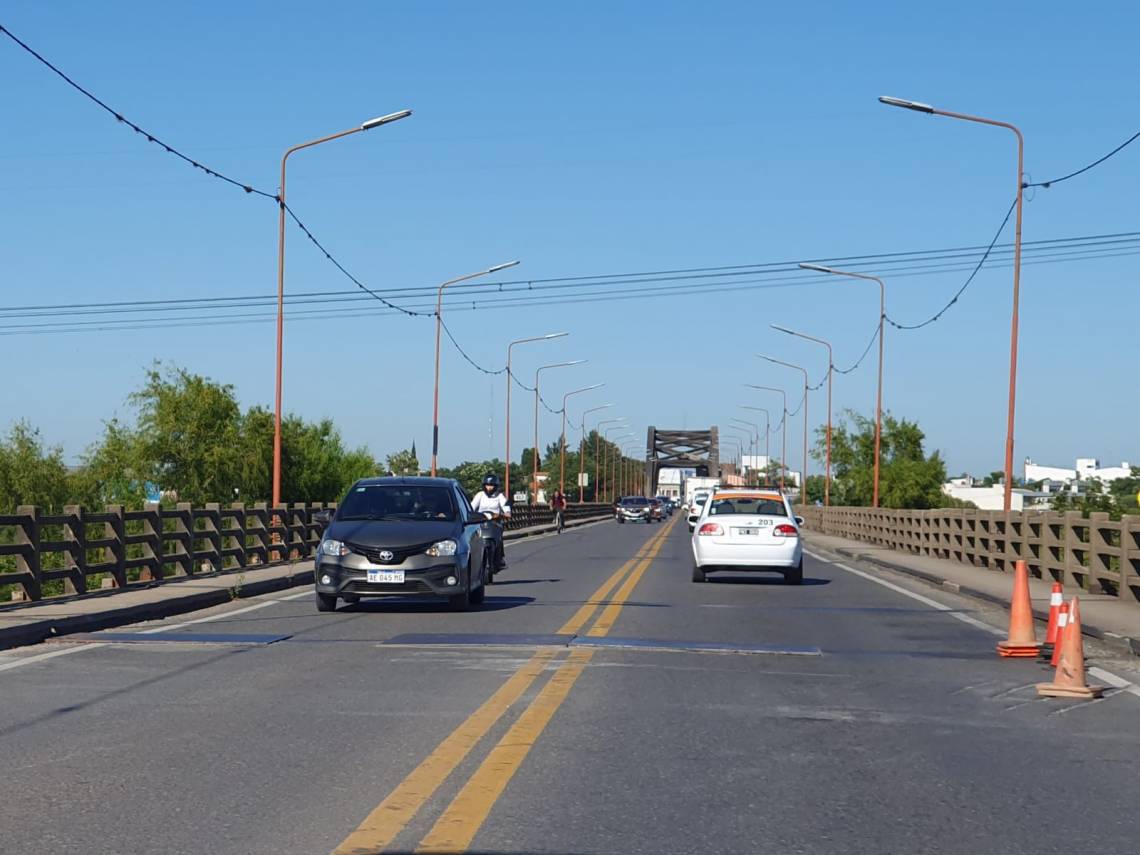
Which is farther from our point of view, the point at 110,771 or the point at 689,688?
the point at 689,688

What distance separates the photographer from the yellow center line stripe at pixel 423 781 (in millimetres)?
5969

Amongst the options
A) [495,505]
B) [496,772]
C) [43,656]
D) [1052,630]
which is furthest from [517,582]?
[496,772]

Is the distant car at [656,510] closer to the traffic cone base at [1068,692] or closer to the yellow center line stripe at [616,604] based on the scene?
the yellow center line stripe at [616,604]

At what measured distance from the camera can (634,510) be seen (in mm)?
90812

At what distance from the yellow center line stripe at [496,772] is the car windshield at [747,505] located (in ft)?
40.7

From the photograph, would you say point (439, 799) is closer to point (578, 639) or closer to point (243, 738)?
point (243, 738)

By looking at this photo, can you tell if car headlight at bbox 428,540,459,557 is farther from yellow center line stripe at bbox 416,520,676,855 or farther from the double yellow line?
yellow center line stripe at bbox 416,520,676,855

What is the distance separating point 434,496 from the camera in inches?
736

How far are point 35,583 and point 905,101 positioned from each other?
20547 millimetres

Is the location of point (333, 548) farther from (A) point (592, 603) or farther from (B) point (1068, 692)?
(B) point (1068, 692)

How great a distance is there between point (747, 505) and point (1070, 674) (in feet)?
46.9

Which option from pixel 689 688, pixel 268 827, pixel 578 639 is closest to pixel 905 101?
pixel 578 639

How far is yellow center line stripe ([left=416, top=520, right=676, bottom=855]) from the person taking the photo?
6.01 m

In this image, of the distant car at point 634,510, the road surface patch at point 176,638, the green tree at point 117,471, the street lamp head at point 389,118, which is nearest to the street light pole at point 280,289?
the street lamp head at point 389,118
